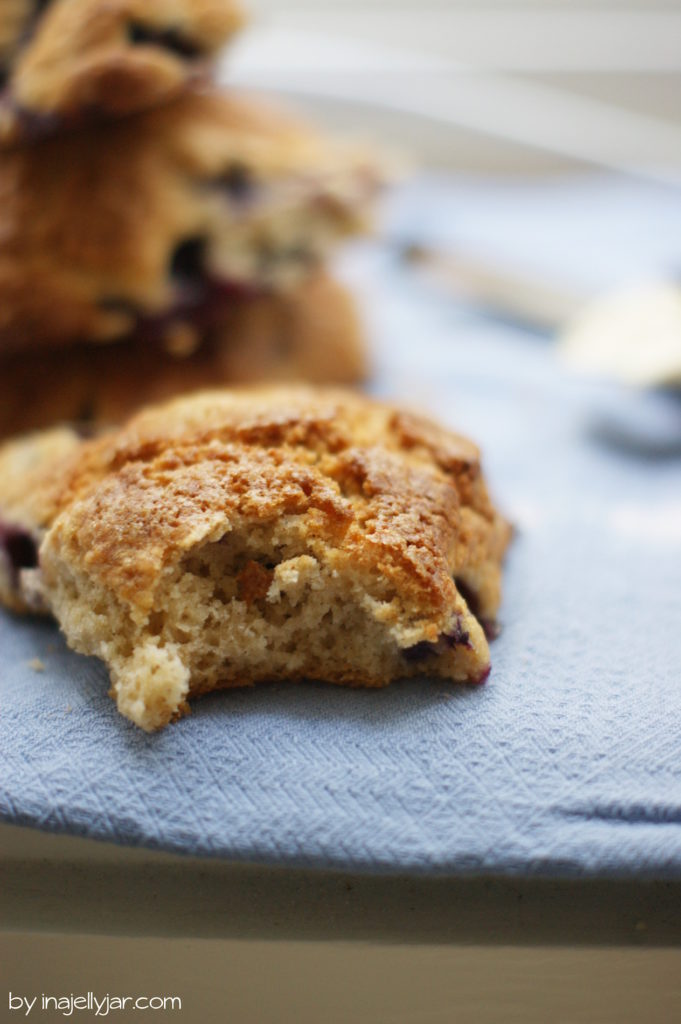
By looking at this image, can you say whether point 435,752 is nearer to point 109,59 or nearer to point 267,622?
point 267,622

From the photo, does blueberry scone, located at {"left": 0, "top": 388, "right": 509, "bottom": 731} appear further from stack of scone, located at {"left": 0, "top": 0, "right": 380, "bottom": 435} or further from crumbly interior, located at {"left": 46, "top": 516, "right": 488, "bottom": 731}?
stack of scone, located at {"left": 0, "top": 0, "right": 380, "bottom": 435}

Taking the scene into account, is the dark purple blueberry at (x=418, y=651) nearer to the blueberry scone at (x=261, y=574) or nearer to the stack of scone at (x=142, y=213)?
the blueberry scone at (x=261, y=574)

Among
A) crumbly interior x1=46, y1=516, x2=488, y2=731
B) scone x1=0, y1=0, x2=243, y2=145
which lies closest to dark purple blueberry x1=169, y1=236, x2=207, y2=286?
scone x1=0, y1=0, x2=243, y2=145

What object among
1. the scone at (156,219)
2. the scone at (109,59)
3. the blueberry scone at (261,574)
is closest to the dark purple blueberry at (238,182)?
the scone at (156,219)

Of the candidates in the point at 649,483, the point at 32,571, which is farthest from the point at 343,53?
the point at 32,571

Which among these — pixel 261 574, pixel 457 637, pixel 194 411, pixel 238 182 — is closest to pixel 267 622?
pixel 261 574

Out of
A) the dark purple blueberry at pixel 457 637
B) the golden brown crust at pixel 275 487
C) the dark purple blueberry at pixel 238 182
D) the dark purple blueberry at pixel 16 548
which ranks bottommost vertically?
the dark purple blueberry at pixel 457 637
